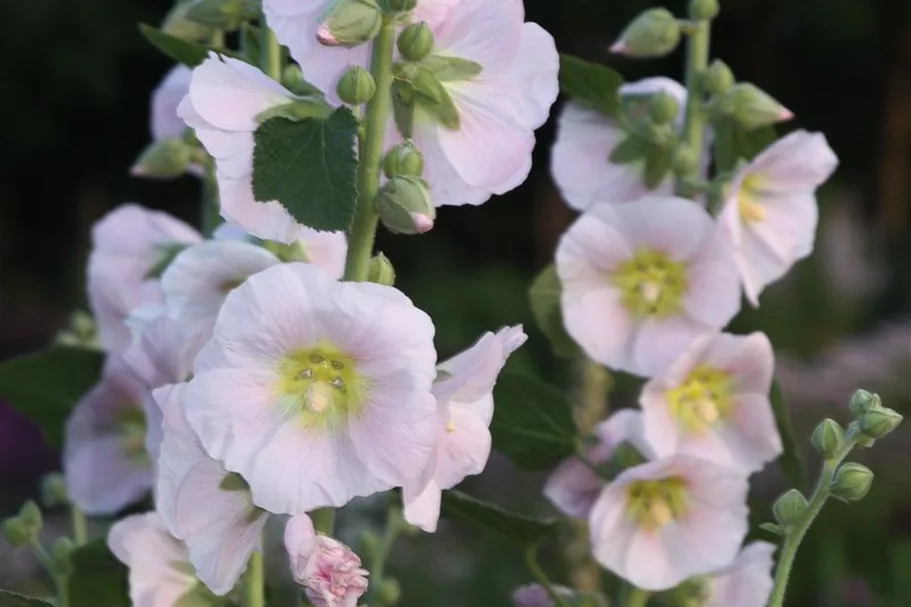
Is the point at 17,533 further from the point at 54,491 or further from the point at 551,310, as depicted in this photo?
the point at 551,310

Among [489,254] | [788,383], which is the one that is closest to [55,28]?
[489,254]

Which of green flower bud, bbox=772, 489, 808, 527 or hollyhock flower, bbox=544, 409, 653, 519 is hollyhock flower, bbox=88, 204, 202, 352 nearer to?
hollyhock flower, bbox=544, 409, 653, 519

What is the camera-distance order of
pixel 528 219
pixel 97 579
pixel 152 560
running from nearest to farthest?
1. pixel 152 560
2. pixel 97 579
3. pixel 528 219

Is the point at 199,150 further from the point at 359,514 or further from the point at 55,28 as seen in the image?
the point at 55,28

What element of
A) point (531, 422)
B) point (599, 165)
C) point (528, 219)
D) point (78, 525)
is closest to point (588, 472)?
point (531, 422)

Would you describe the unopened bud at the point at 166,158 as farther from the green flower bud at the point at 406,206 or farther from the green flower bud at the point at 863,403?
the green flower bud at the point at 863,403

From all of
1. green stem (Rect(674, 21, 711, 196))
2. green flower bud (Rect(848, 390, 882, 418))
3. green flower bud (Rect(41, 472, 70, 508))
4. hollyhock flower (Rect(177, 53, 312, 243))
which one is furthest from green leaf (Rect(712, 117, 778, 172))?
green flower bud (Rect(41, 472, 70, 508))

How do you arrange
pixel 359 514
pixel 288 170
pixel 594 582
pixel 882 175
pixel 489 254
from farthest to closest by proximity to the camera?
pixel 489 254 → pixel 882 175 → pixel 359 514 → pixel 594 582 → pixel 288 170
